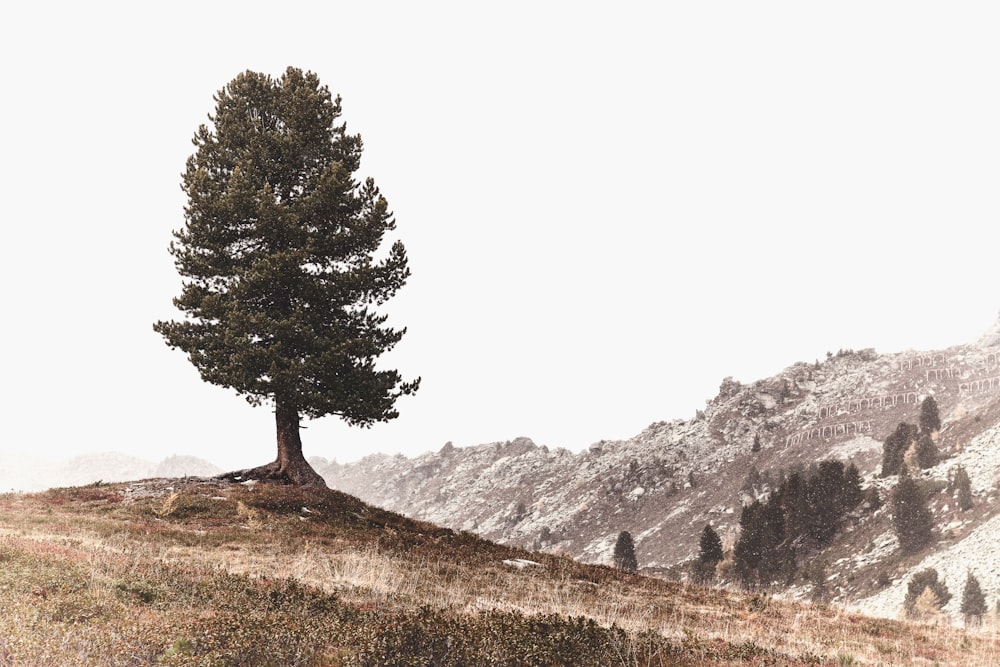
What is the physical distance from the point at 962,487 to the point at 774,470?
125 feet

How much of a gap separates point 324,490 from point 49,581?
14.9 metres

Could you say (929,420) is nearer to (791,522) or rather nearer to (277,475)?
(791,522)

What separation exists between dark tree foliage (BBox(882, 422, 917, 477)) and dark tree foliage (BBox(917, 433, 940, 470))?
2532 mm

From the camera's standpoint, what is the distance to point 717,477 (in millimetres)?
109125

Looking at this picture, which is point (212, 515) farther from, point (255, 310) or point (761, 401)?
point (761, 401)

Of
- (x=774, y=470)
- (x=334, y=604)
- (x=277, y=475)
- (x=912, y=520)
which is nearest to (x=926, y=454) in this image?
(x=912, y=520)

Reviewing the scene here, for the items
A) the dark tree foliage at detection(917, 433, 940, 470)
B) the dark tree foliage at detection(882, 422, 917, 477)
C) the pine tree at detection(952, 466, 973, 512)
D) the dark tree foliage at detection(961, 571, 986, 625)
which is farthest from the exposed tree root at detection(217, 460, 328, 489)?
the dark tree foliage at detection(882, 422, 917, 477)

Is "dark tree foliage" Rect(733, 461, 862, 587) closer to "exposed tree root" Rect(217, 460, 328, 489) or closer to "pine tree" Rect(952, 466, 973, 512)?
"pine tree" Rect(952, 466, 973, 512)

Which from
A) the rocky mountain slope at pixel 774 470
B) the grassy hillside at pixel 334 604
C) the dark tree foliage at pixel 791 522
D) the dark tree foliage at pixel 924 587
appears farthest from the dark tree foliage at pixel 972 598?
the grassy hillside at pixel 334 604

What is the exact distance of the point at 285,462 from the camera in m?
22.6

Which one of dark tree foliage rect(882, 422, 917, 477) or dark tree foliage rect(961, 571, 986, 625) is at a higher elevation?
dark tree foliage rect(882, 422, 917, 477)

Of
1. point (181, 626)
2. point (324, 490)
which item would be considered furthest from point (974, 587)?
point (181, 626)

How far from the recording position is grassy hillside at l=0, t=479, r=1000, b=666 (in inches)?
206

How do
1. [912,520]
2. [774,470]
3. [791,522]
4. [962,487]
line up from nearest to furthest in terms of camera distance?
[912,520] < [962,487] < [791,522] < [774,470]
